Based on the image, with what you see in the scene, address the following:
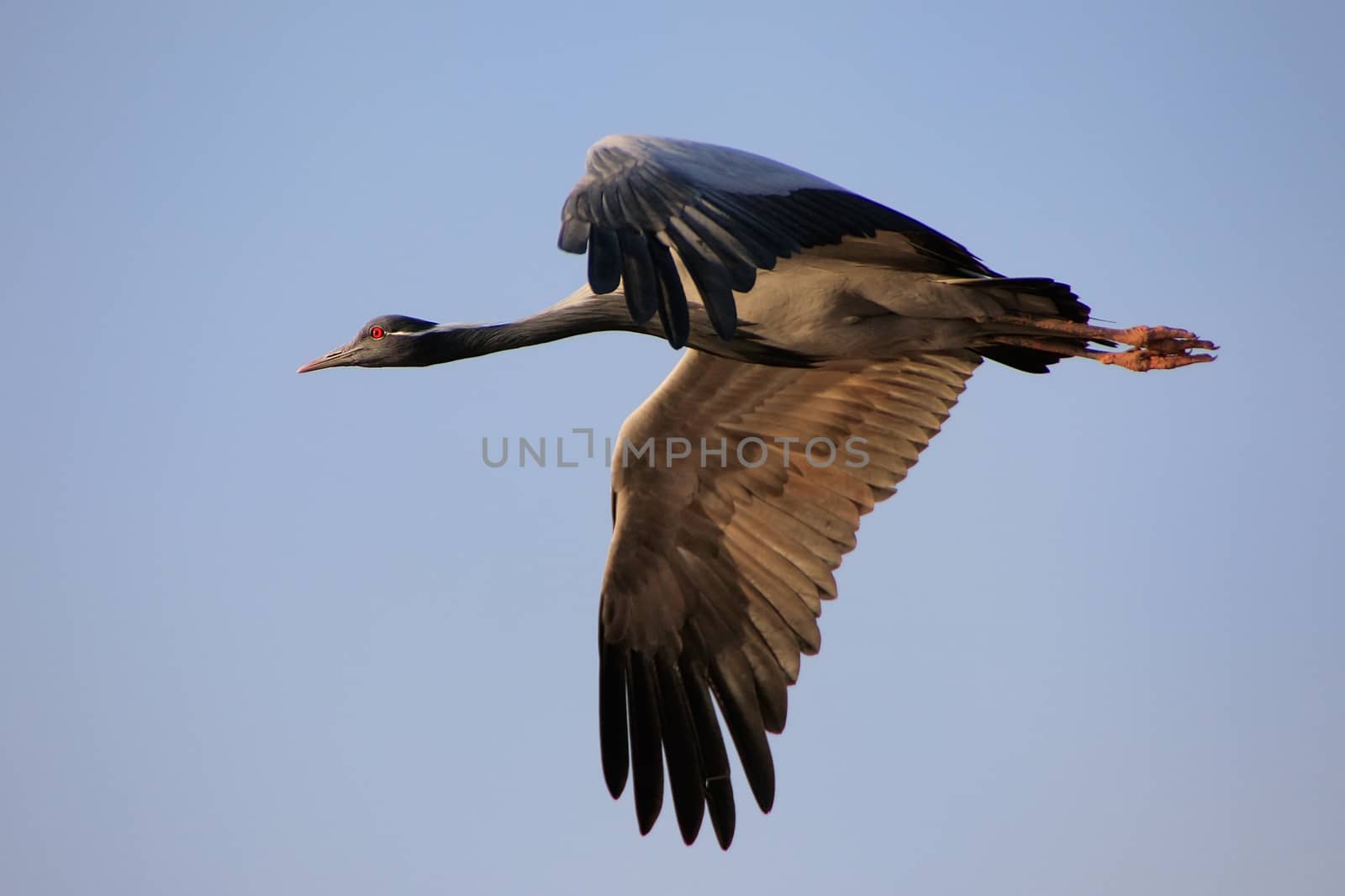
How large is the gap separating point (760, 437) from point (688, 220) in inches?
128

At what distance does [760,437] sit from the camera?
915cm

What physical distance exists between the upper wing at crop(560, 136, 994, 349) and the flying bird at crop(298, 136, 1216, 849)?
180mm

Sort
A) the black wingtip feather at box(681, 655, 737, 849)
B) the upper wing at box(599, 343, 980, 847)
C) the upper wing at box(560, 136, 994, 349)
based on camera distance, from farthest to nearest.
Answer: the upper wing at box(599, 343, 980, 847)
the black wingtip feather at box(681, 655, 737, 849)
the upper wing at box(560, 136, 994, 349)

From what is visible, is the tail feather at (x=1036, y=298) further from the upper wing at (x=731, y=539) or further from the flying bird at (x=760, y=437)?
the upper wing at (x=731, y=539)

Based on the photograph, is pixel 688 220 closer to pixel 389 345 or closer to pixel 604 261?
pixel 604 261

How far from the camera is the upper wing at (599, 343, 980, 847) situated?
28.6ft

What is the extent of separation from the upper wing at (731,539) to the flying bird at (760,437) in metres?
0.01

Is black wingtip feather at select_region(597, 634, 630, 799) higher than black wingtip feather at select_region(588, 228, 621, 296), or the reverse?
black wingtip feather at select_region(588, 228, 621, 296)

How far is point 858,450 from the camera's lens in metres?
8.96

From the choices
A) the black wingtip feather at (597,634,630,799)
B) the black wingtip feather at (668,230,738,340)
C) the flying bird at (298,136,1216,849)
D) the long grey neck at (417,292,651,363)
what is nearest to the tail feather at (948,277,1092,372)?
the flying bird at (298,136,1216,849)

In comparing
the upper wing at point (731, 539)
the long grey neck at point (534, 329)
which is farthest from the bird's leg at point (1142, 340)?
the long grey neck at point (534, 329)

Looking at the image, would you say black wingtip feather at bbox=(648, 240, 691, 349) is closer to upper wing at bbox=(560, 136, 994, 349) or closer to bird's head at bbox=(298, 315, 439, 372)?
upper wing at bbox=(560, 136, 994, 349)

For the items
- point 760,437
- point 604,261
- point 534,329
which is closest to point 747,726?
point 760,437

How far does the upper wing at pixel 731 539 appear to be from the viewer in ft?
28.6
